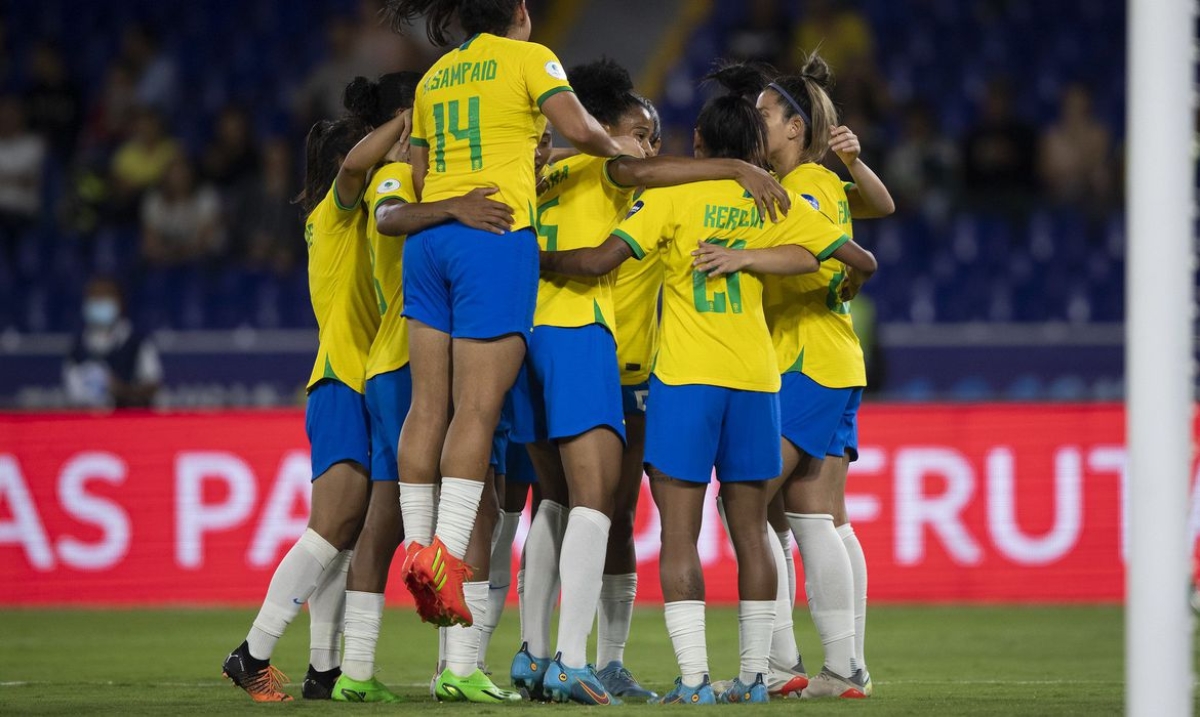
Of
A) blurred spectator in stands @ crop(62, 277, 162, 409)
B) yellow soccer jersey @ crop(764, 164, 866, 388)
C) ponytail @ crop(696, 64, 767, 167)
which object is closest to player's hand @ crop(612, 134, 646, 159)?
ponytail @ crop(696, 64, 767, 167)

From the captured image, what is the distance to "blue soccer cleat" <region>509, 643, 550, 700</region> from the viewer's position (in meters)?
5.62

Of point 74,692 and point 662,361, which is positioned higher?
point 662,361

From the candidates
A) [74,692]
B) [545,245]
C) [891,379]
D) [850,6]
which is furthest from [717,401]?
[850,6]

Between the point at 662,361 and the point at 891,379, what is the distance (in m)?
7.18

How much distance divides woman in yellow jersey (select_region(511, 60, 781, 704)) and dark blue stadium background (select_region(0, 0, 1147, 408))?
503cm

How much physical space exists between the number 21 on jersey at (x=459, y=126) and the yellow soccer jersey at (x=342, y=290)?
0.65 meters

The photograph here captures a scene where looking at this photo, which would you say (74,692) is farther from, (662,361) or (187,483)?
(187,483)

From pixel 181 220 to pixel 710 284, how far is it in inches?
366

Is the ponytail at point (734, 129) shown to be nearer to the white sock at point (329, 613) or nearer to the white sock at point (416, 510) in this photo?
the white sock at point (416, 510)

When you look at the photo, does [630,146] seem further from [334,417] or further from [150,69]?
[150,69]

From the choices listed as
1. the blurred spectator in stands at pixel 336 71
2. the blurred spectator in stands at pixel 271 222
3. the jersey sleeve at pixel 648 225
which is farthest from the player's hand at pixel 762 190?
the blurred spectator in stands at pixel 336 71

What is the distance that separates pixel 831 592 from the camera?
19.0 feet

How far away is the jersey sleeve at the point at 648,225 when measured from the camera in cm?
542

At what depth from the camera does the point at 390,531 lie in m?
5.79
